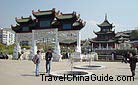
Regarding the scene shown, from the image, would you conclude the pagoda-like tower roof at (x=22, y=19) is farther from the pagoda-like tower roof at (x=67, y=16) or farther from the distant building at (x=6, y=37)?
the distant building at (x=6, y=37)

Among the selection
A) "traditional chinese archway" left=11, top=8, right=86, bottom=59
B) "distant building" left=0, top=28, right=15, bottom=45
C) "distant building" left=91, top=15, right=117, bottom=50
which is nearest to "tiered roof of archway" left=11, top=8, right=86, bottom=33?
"traditional chinese archway" left=11, top=8, right=86, bottom=59

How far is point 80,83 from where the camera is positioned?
11.6 m

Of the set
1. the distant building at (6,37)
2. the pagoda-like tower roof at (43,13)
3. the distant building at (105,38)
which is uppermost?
the distant building at (6,37)

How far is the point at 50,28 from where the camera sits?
36.0 m

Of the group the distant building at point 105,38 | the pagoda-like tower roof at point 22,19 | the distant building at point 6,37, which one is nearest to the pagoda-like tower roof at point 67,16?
the pagoda-like tower roof at point 22,19

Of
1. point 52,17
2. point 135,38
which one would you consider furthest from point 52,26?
point 135,38

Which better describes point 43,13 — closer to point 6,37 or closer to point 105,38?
point 105,38

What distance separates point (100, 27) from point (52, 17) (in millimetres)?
29607

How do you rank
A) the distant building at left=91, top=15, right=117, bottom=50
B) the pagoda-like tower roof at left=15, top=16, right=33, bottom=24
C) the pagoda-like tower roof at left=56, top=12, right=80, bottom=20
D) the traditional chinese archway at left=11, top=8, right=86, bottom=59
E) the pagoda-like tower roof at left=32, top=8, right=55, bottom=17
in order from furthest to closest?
the distant building at left=91, top=15, right=117, bottom=50 → the pagoda-like tower roof at left=15, top=16, right=33, bottom=24 → the pagoda-like tower roof at left=32, top=8, right=55, bottom=17 → the pagoda-like tower roof at left=56, top=12, right=80, bottom=20 → the traditional chinese archway at left=11, top=8, right=86, bottom=59

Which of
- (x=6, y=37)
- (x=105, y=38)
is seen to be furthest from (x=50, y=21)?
(x=6, y=37)

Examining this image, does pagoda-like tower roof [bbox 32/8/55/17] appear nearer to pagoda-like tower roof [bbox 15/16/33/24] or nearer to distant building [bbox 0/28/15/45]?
pagoda-like tower roof [bbox 15/16/33/24]

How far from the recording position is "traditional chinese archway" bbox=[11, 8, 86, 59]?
3444cm

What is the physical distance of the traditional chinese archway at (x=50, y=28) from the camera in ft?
113

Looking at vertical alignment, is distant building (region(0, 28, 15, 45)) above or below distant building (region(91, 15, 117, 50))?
above
